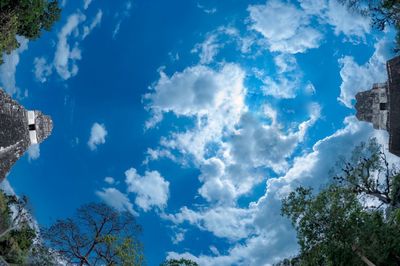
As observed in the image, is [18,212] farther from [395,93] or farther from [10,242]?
[395,93]

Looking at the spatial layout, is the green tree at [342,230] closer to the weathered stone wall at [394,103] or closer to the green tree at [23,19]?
the weathered stone wall at [394,103]

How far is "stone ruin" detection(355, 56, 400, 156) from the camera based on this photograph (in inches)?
1222

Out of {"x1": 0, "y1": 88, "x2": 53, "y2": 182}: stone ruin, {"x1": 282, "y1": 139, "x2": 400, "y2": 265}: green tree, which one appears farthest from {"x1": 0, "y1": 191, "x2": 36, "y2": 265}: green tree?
{"x1": 282, "y1": 139, "x2": 400, "y2": 265}: green tree

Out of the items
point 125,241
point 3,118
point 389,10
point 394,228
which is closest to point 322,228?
point 394,228

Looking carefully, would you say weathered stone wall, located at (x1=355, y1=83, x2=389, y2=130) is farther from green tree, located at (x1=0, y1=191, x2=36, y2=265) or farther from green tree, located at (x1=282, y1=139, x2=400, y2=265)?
green tree, located at (x1=0, y1=191, x2=36, y2=265)

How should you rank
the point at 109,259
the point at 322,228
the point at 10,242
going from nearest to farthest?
1. the point at 322,228
2. the point at 109,259
3. the point at 10,242

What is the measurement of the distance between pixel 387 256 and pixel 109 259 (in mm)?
17240

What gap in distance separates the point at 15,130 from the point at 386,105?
30630 mm

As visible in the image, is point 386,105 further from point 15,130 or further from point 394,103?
point 15,130

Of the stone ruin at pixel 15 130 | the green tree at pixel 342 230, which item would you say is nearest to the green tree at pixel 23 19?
the stone ruin at pixel 15 130

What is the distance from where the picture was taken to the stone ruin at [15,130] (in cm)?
2466

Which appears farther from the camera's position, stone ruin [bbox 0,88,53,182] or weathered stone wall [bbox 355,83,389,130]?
weathered stone wall [bbox 355,83,389,130]

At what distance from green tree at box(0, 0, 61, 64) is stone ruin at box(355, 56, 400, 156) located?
28253mm

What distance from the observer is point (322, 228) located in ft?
77.9
